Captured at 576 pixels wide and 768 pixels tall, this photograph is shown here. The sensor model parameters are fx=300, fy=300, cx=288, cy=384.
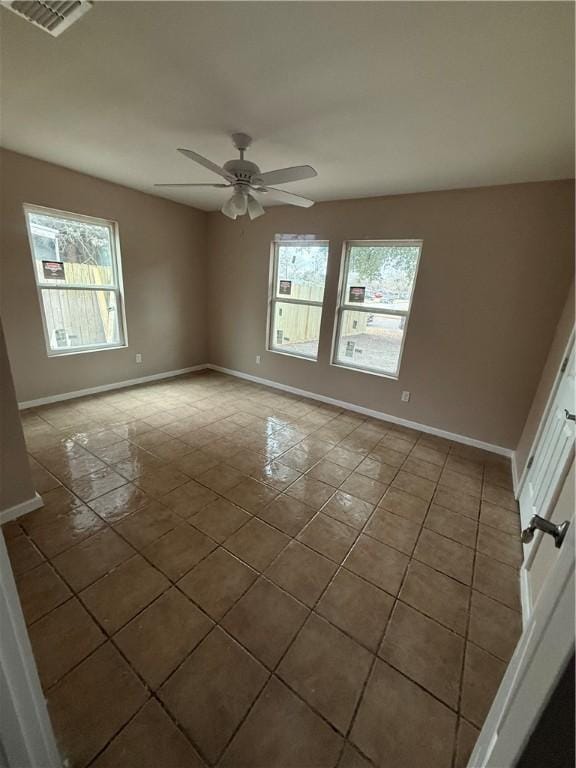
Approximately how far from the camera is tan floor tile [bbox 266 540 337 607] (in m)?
1.57

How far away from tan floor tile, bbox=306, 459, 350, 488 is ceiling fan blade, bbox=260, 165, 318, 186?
222 centimetres

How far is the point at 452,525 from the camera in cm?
211

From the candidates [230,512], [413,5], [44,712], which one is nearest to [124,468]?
[230,512]

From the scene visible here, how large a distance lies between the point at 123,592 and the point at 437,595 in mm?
1627

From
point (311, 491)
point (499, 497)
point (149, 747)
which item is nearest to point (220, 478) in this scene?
point (311, 491)

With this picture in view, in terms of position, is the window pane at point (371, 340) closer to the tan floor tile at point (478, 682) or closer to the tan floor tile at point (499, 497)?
the tan floor tile at point (499, 497)

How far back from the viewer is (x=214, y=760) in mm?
996

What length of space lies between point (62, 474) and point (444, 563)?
9.09 ft

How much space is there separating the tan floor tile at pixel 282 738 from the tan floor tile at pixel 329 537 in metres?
0.72

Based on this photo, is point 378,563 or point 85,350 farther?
point 85,350

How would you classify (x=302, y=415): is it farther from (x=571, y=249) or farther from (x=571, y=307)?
(x=571, y=249)

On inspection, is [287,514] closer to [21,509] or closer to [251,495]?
[251,495]

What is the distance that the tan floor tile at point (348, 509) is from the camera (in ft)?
6.87

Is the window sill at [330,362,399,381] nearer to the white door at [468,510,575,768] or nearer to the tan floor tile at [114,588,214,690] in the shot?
the tan floor tile at [114,588,214,690]
